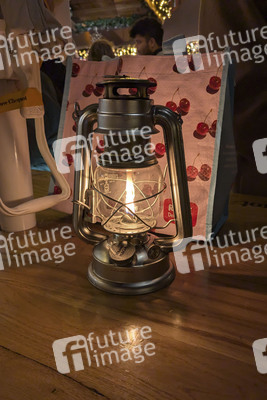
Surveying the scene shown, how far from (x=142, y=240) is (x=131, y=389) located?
0.27 meters

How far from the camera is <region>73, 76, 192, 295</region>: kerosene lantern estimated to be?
0.51 metres

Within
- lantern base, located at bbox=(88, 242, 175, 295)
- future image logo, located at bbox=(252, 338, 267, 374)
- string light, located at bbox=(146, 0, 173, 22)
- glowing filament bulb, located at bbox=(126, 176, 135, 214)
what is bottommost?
future image logo, located at bbox=(252, 338, 267, 374)

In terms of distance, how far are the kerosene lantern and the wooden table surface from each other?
3cm

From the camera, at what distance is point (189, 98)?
717 mm

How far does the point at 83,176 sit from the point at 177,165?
0.17m

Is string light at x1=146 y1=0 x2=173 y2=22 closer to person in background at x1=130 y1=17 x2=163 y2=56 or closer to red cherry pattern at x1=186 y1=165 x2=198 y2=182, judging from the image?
person in background at x1=130 y1=17 x2=163 y2=56

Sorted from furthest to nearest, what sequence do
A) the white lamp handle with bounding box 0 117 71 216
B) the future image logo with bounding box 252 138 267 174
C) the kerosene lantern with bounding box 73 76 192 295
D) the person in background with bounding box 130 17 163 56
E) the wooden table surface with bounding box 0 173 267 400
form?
1. the person in background with bounding box 130 17 163 56
2. the future image logo with bounding box 252 138 267 174
3. the white lamp handle with bounding box 0 117 71 216
4. the kerosene lantern with bounding box 73 76 192 295
5. the wooden table surface with bounding box 0 173 267 400

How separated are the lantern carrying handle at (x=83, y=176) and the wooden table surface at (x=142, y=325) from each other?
0.07 meters

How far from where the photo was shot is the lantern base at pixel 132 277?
22.1 inches

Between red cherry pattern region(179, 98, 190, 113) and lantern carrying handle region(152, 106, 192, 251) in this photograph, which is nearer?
lantern carrying handle region(152, 106, 192, 251)

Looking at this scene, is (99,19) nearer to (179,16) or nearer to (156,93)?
(179,16)

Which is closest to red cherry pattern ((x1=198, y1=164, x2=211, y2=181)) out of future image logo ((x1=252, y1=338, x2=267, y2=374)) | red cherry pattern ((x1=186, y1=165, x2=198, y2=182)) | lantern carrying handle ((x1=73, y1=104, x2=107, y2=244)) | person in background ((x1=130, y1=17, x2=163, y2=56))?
red cherry pattern ((x1=186, y1=165, x2=198, y2=182))

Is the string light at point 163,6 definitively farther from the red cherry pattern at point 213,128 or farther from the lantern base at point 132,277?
the lantern base at point 132,277

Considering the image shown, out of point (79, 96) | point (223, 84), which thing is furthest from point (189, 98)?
point (79, 96)
